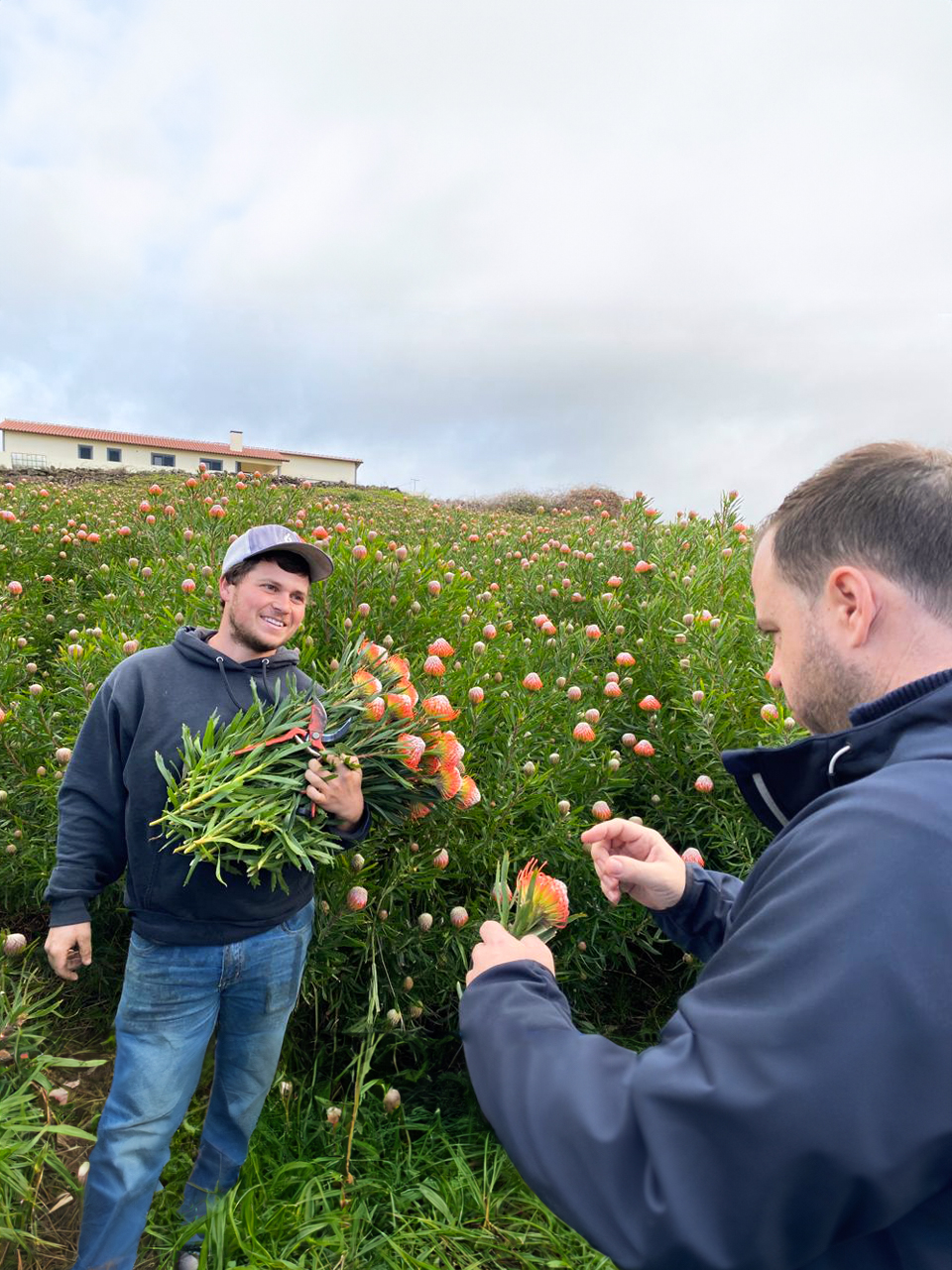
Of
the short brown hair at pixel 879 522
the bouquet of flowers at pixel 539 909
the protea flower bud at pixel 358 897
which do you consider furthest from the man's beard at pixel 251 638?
the short brown hair at pixel 879 522

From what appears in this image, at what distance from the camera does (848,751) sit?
1.14 m

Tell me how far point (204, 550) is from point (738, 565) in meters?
3.72

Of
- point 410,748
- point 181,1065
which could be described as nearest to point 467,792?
point 410,748

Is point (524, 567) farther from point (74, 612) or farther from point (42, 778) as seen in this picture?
point (42, 778)

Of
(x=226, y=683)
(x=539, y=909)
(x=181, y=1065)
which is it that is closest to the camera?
(x=539, y=909)

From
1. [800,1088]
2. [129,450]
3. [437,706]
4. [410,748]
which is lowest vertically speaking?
[800,1088]

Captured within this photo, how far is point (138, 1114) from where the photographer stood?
7.08 ft

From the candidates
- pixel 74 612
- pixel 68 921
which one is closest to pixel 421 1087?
pixel 68 921

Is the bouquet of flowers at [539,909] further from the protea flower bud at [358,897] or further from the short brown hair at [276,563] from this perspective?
the short brown hair at [276,563]

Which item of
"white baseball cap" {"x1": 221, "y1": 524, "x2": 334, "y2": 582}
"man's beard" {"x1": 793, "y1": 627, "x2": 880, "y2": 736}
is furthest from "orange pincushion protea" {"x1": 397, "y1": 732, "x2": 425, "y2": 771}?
"man's beard" {"x1": 793, "y1": 627, "x2": 880, "y2": 736}

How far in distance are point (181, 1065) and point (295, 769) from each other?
3.33ft

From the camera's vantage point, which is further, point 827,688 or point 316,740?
point 316,740

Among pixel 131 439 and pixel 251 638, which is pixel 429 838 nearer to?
pixel 251 638

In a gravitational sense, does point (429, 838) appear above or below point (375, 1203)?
above
